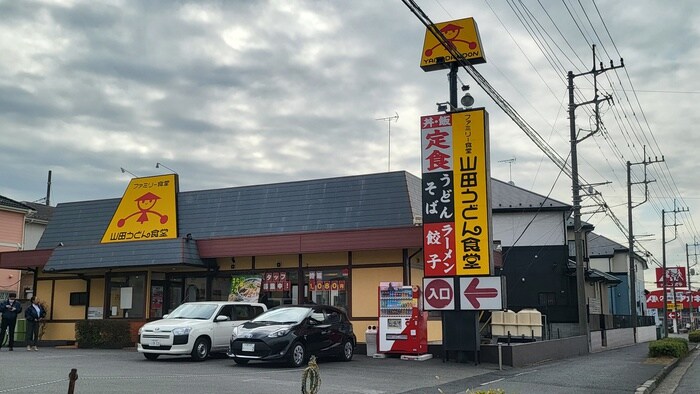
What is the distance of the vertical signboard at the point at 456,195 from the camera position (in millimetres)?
16875

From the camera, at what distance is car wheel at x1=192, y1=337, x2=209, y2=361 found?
16.5 metres

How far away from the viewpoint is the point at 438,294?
56.1ft

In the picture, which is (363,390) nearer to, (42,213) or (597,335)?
(597,335)

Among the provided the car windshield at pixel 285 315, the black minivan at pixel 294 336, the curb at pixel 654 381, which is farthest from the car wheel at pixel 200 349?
the curb at pixel 654 381

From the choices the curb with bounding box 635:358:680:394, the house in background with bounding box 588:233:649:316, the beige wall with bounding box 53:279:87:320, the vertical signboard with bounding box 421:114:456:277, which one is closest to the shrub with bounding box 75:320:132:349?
the beige wall with bounding box 53:279:87:320

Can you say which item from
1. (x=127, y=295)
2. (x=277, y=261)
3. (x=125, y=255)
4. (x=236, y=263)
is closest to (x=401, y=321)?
(x=277, y=261)

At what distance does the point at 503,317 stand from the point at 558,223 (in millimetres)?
13910

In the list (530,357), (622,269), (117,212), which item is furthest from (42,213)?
(622,269)

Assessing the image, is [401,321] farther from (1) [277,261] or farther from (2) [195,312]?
(1) [277,261]

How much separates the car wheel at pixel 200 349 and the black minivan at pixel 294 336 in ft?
3.87

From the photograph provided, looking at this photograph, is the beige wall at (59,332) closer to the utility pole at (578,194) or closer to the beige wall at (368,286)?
the beige wall at (368,286)

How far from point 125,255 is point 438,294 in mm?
11672

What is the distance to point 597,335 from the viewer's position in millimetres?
30562

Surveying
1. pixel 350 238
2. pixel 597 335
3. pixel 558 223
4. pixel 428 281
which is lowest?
pixel 597 335
